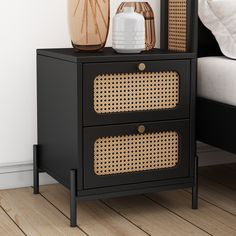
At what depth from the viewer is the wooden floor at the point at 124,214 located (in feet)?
6.34

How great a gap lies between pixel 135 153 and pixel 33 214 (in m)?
0.39

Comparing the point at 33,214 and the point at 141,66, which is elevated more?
the point at 141,66

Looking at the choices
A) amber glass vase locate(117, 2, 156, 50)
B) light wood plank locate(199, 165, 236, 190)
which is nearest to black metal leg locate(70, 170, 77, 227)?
amber glass vase locate(117, 2, 156, 50)

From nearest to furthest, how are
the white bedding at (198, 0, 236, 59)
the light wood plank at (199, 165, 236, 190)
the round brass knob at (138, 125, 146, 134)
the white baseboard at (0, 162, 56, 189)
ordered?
the round brass knob at (138, 125, 146, 134) → the white bedding at (198, 0, 236, 59) → the white baseboard at (0, 162, 56, 189) → the light wood plank at (199, 165, 236, 190)

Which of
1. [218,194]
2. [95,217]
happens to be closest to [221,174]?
[218,194]

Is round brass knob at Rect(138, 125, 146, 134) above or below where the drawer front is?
above

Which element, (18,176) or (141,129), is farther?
(18,176)

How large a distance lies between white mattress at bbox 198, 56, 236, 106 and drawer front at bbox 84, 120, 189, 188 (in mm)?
154

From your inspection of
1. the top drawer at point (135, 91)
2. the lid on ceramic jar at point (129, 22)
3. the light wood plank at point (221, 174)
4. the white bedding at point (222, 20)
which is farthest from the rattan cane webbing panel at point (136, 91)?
the light wood plank at point (221, 174)

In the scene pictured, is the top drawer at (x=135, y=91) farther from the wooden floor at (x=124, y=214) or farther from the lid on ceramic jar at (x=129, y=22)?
the wooden floor at (x=124, y=214)

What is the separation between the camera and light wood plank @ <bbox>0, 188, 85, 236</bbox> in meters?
1.93

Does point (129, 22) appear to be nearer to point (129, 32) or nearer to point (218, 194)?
point (129, 32)

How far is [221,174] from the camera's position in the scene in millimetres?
2592

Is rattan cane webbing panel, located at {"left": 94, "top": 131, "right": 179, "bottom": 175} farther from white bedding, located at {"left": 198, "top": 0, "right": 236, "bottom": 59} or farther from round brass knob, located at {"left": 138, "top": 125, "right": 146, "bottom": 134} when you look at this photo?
white bedding, located at {"left": 198, "top": 0, "right": 236, "bottom": 59}
